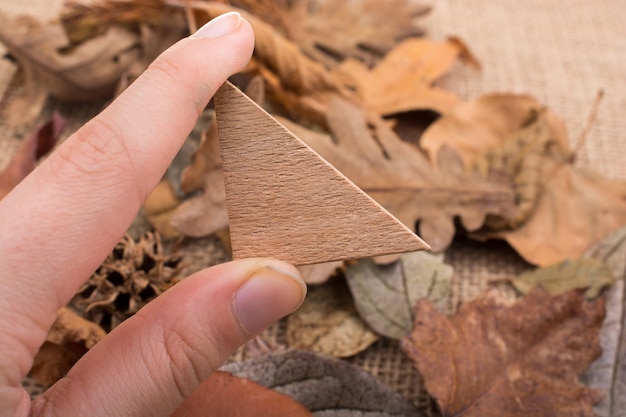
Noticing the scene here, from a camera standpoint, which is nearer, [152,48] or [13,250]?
[13,250]

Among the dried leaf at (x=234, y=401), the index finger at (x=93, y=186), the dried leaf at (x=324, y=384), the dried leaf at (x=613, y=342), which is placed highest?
the index finger at (x=93, y=186)

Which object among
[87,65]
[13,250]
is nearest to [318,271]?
[13,250]

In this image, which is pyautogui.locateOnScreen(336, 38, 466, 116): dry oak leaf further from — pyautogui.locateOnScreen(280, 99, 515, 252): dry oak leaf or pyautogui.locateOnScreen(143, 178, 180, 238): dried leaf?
pyautogui.locateOnScreen(143, 178, 180, 238): dried leaf

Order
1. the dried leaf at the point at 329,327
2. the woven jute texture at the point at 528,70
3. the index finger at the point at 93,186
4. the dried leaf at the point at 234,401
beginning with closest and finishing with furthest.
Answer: the index finger at the point at 93,186 → the dried leaf at the point at 234,401 → the dried leaf at the point at 329,327 → the woven jute texture at the point at 528,70

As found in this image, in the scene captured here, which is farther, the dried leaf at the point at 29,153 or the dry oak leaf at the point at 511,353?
the dried leaf at the point at 29,153

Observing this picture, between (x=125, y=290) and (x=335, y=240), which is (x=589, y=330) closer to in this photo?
(x=335, y=240)

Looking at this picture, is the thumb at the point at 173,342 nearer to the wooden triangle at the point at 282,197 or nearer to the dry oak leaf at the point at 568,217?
the wooden triangle at the point at 282,197

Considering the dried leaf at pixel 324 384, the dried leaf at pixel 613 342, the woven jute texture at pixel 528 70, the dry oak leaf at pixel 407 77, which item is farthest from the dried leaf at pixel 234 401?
the dry oak leaf at pixel 407 77
